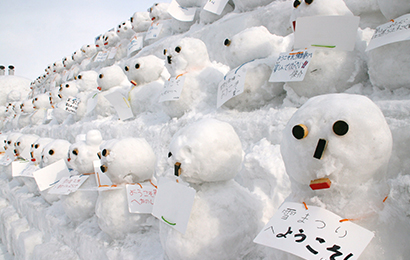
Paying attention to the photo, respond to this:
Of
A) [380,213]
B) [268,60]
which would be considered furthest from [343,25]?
[380,213]

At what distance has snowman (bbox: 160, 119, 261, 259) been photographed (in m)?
0.65

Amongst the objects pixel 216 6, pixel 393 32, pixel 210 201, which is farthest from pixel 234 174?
pixel 216 6

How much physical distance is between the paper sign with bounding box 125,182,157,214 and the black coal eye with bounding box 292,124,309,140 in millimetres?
637

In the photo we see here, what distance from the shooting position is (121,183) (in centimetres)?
99

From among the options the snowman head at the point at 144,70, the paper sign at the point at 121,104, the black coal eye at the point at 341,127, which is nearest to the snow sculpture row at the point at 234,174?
the black coal eye at the point at 341,127

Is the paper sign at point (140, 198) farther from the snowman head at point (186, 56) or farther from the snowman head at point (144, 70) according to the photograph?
the snowman head at point (144, 70)

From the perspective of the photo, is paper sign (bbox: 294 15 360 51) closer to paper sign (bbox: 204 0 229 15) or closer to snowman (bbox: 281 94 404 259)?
snowman (bbox: 281 94 404 259)

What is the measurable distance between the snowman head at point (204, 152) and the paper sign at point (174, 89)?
0.57m

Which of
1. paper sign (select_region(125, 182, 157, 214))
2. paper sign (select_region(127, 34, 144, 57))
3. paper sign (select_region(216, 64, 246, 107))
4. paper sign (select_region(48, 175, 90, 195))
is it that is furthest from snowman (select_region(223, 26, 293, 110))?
paper sign (select_region(127, 34, 144, 57))

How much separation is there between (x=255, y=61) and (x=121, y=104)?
97 centimetres

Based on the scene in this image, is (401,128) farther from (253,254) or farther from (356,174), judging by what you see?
(253,254)

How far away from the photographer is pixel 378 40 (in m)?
0.69

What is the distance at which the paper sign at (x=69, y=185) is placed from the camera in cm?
110

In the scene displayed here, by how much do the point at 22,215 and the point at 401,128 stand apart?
85.8 inches
